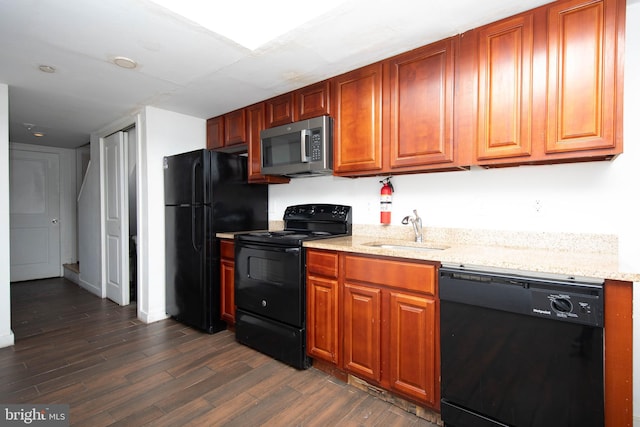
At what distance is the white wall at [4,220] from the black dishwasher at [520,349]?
344 centimetres

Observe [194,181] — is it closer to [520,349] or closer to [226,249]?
[226,249]

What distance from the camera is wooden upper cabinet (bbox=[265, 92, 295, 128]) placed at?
2.73 m

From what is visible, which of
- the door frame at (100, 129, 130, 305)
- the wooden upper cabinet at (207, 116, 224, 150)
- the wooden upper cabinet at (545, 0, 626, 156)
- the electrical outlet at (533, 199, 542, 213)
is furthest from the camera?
the door frame at (100, 129, 130, 305)

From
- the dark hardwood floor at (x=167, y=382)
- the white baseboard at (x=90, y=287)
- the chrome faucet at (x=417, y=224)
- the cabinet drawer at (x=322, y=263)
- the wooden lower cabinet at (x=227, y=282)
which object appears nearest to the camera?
the dark hardwood floor at (x=167, y=382)

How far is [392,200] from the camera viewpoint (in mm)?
2480

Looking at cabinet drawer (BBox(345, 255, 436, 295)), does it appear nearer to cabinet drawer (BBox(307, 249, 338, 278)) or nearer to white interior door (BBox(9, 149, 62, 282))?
cabinet drawer (BBox(307, 249, 338, 278))

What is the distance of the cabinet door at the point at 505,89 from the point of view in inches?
64.6

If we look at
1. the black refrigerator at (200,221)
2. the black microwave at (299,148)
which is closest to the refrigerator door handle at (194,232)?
the black refrigerator at (200,221)

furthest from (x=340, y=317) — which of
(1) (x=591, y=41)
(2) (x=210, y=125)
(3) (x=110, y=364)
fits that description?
(2) (x=210, y=125)

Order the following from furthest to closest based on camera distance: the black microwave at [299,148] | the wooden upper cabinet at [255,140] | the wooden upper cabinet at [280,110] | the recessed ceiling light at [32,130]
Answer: the recessed ceiling light at [32,130], the wooden upper cabinet at [255,140], the wooden upper cabinet at [280,110], the black microwave at [299,148]

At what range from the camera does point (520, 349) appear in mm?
1399

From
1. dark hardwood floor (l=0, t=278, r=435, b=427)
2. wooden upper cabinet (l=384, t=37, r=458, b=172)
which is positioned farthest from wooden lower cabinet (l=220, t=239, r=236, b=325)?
wooden upper cabinet (l=384, t=37, r=458, b=172)

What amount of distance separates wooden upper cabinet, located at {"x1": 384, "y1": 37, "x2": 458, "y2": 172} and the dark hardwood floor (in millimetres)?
1542

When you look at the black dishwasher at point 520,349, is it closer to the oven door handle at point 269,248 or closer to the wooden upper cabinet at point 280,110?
the oven door handle at point 269,248
